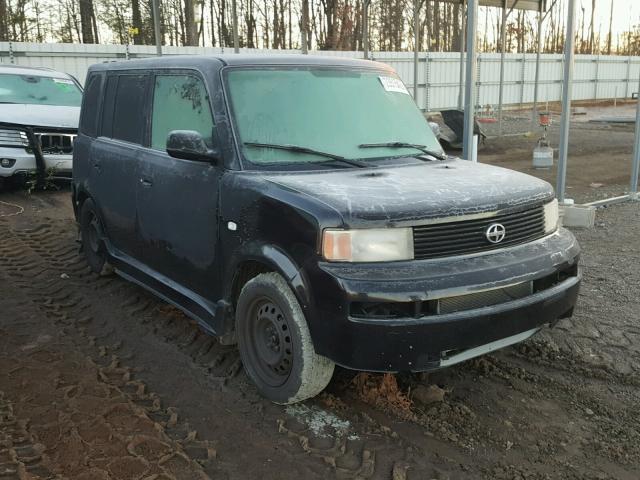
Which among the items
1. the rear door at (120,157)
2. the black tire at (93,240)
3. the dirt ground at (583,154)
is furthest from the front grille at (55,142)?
the dirt ground at (583,154)

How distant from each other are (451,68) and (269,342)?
23608 millimetres

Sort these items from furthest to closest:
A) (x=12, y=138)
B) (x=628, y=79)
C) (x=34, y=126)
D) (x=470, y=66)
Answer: (x=628, y=79), (x=34, y=126), (x=12, y=138), (x=470, y=66)

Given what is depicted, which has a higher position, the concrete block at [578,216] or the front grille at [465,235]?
the front grille at [465,235]

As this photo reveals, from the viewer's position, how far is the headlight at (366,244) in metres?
3.20

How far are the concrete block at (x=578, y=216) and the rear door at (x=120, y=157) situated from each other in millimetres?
5431

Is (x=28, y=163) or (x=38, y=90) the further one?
(x=38, y=90)

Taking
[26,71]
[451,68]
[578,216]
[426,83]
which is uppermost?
[451,68]

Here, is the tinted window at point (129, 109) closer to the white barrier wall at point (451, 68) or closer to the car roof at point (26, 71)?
the car roof at point (26, 71)

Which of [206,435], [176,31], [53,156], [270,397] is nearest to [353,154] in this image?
[270,397]

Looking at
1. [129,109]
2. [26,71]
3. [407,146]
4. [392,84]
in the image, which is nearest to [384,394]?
[407,146]

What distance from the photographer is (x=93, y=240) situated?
20.3 feet

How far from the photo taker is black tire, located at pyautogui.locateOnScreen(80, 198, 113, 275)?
5875mm

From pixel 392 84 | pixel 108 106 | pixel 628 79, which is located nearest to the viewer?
pixel 392 84

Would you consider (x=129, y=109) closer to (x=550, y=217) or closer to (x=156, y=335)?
(x=156, y=335)
